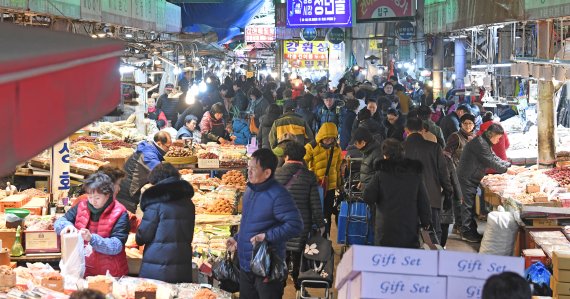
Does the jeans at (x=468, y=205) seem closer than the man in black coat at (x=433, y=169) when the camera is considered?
No

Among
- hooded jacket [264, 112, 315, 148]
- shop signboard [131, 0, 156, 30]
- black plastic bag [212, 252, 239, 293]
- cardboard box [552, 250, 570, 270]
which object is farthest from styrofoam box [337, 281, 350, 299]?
shop signboard [131, 0, 156, 30]

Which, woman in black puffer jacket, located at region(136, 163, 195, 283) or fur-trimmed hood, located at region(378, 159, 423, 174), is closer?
woman in black puffer jacket, located at region(136, 163, 195, 283)

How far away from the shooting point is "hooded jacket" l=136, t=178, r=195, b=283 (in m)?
7.72

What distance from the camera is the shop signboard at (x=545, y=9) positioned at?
11.3 meters

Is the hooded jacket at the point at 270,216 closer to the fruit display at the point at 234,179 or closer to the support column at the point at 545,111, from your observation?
the fruit display at the point at 234,179

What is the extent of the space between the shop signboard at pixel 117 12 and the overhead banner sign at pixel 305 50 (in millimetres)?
29984

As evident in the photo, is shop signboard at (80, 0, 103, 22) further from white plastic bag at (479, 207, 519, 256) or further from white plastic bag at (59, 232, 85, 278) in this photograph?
white plastic bag at (479, 207, 519, 256)

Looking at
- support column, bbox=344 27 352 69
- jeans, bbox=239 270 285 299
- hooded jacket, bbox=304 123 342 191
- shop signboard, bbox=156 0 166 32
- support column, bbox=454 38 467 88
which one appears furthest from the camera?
support column, bbox=344 27 352 69

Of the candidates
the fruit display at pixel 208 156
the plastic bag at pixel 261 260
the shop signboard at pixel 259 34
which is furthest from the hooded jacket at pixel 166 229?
the shop signboard at pixel 259 34

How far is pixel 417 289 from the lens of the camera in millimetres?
4707

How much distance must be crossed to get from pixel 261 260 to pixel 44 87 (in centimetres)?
498

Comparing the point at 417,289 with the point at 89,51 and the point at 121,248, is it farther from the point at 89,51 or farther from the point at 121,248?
the point at 121,248

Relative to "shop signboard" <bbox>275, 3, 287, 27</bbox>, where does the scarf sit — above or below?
below

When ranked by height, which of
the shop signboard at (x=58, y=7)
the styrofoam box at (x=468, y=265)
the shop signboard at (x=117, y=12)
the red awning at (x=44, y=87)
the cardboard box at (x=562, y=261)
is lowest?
the cardboard box at (x=562, y=261)
